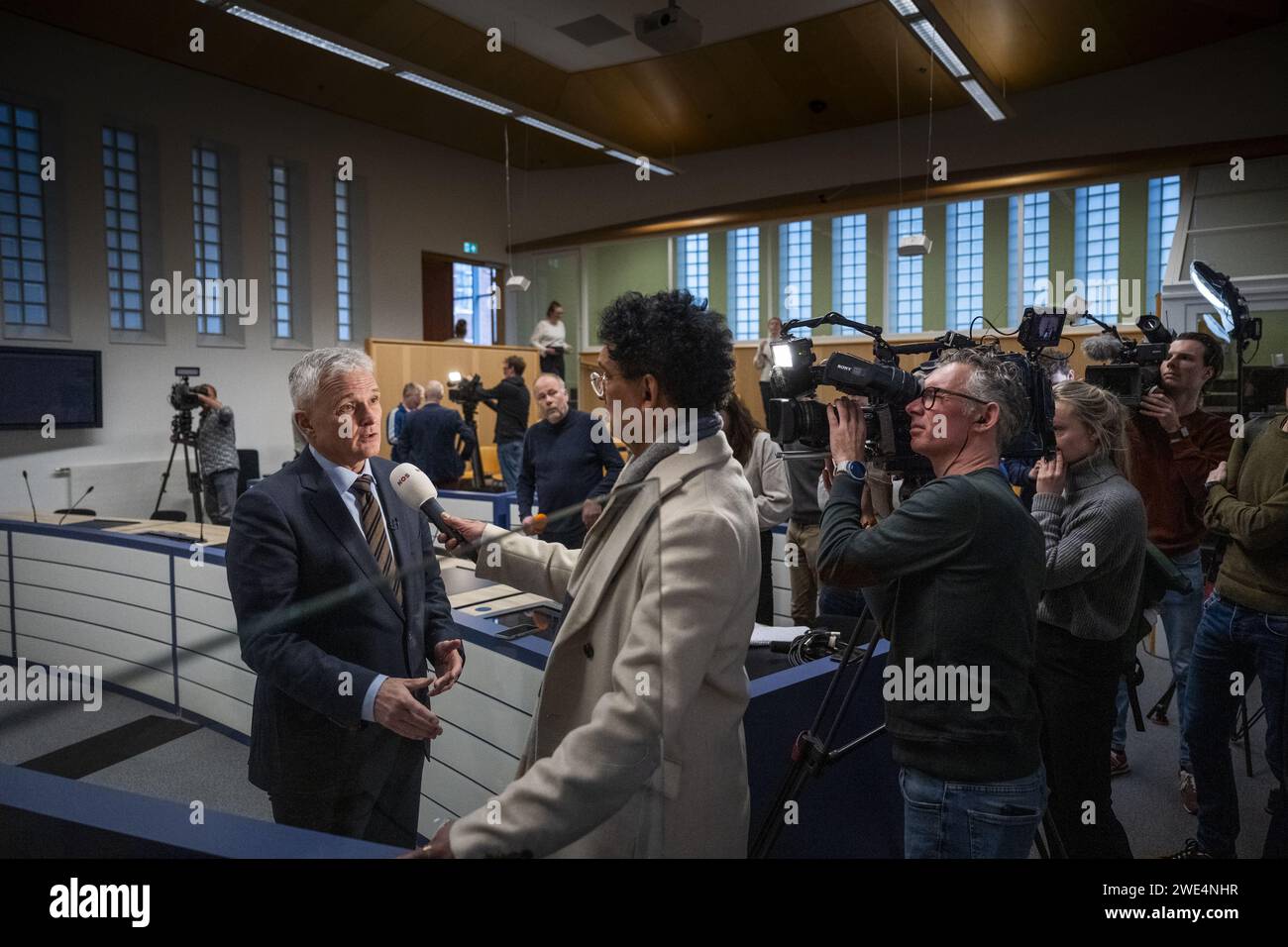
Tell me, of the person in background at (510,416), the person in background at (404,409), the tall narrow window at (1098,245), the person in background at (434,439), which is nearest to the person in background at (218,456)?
the person in background at (404,409)

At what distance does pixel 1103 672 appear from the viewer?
1995 millimetres

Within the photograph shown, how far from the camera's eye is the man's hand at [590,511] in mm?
1126

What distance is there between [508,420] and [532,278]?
6259mm

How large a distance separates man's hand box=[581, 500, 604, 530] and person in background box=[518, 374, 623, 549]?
95.2 inches

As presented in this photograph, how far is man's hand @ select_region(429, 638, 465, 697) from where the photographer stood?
1.48m

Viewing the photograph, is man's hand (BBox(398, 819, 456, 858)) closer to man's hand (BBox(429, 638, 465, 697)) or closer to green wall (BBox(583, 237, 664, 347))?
man's hand (BBox(429, 638, 465, 697))

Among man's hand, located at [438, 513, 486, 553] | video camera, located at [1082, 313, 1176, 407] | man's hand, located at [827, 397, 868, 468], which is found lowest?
man's hand, located at [438, 513, 486, 553]

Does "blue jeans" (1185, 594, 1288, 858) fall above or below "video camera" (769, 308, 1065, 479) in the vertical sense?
below

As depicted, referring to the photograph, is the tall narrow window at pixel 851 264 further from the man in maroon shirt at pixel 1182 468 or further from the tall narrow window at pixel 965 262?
the man in maroon shirt at pixel 1182 468

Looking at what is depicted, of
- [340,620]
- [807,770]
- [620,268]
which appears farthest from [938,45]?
[340,620]

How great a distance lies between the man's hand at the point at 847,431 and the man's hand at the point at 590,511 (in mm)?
599

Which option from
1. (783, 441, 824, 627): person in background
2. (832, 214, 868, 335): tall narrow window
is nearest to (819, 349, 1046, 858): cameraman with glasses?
(783, 441, 824, 627): person in background

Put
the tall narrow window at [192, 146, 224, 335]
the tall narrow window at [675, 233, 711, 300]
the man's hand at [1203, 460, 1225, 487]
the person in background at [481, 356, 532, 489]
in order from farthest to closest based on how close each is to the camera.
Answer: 1. the tall narrow window at [675, 233, 711, 300]
2. the tall narrow window at [192, 146, 224, 335]
3. the person in background at [481, 356, 532, 489]
4. the man's hand at [1203, 460, 1225, 487]
